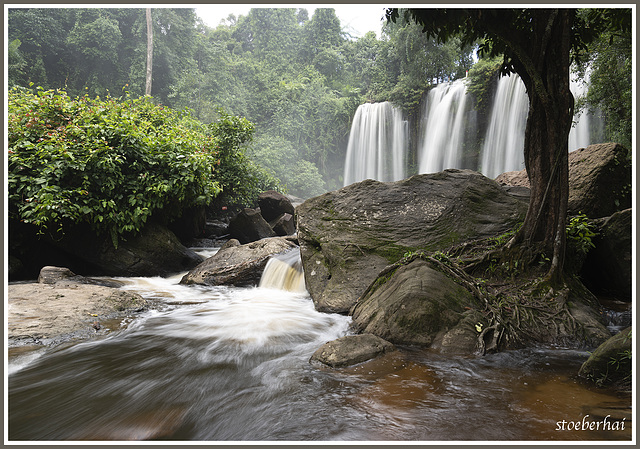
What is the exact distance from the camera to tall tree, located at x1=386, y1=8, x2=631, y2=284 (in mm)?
4004

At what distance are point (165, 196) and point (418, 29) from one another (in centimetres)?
2050

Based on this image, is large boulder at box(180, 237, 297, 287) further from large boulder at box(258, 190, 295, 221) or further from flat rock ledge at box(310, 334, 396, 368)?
large boulder at box(258, 190, 295, 221)

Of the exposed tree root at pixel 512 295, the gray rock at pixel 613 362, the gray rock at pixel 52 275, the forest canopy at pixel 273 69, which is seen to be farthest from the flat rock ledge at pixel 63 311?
the forest canopy at pixel 273 69

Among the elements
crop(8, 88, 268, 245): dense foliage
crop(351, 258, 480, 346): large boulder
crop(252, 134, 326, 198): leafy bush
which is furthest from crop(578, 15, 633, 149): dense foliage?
crop(252, 134, 326, 198): leafy bush

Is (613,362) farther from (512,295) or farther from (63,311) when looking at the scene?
(63,311)

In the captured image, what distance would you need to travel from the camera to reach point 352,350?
A: 334 centimetres

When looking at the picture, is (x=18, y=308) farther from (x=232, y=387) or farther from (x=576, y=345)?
(x=576, y=345)

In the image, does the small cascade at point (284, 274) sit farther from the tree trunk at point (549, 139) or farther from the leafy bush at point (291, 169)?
the leafy bush at point (291, 169)

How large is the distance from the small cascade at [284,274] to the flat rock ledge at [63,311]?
2.55 metres

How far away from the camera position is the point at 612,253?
4.96 metres

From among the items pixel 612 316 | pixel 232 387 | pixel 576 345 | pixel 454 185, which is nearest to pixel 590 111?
pixel 454 185

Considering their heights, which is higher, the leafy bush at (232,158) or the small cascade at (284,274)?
the leafy bush at (232,158)

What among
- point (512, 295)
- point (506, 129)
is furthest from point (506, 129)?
point (512, 295)

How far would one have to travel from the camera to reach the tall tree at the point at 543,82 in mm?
4004
